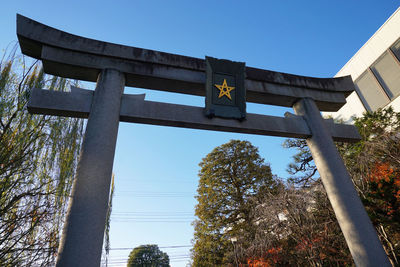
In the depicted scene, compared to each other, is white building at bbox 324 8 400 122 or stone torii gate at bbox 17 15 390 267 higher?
white building at bbox 324 8 400 122

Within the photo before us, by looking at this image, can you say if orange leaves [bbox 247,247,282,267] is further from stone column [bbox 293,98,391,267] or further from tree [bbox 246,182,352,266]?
stone column [bbox 293,98,391,267]

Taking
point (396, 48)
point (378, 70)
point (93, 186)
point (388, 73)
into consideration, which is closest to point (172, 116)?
point (93, 186)

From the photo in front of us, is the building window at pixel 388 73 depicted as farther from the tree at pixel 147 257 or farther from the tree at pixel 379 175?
the tree at pixel 147 257

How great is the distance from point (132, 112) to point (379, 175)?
8.88m

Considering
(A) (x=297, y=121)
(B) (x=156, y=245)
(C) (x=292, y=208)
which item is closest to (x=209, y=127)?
(A) (x=297, y=121)

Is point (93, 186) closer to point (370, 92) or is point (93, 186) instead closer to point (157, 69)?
point (157, 69)

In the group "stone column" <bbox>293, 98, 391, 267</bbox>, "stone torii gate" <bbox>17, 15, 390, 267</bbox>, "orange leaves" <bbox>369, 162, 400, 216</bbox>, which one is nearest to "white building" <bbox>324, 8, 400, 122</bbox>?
"orange leaves" <bbox>369, 162, 400, 216</bbox>

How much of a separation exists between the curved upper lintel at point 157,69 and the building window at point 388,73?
33.2ft

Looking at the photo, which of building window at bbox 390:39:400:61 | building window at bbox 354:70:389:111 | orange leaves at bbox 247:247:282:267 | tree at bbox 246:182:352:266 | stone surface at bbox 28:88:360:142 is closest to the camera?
stone surface at bbox 28:88:360:142

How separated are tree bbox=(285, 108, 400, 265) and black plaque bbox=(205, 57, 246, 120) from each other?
15.8 feet

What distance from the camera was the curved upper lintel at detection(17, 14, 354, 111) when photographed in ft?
12.9

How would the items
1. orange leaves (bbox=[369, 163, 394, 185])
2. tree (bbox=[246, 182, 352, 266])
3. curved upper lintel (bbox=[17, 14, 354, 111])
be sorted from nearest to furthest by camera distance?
curved upper lintel (bbox=[17, 14, 354, 111])
orange leaves (bbox=[369, 163, 394, 185])
tree (bbox=[246, 182, 352, 266])

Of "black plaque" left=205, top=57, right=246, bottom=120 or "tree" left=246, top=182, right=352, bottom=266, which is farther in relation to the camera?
"tree" left=246, top=182, right=352, bottom=266

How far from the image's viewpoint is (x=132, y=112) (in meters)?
3.97
